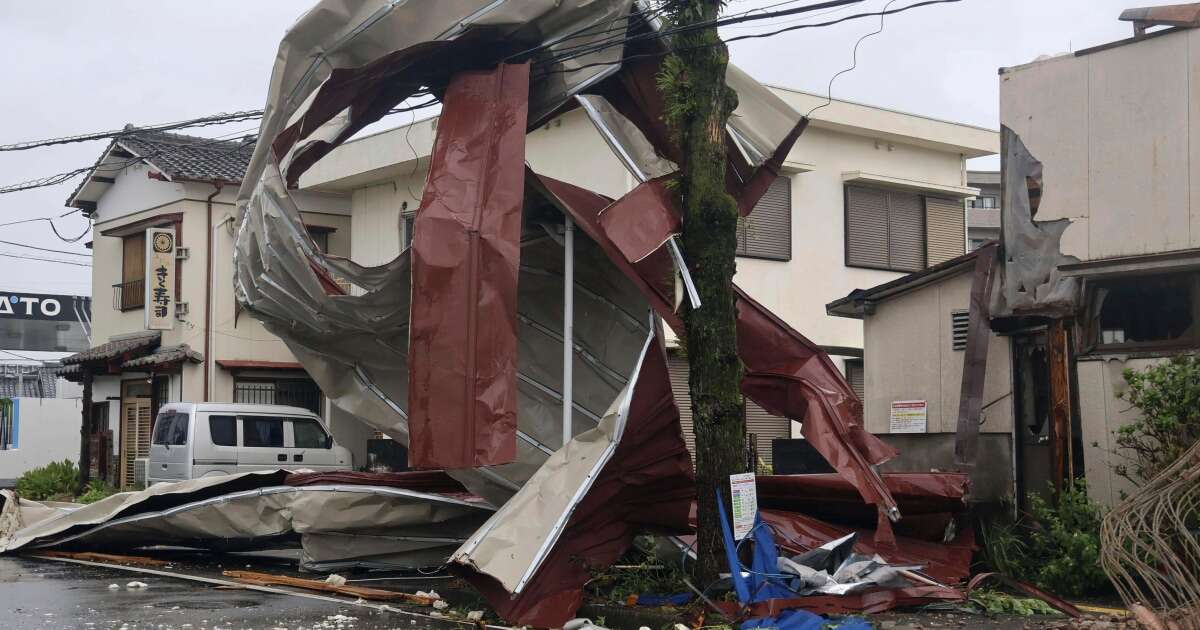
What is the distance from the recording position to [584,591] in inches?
372

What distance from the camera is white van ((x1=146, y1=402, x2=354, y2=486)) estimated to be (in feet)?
65.9

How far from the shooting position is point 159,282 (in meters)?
Result: 25.2

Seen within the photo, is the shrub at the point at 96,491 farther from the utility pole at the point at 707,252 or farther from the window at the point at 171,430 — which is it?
the utility pole at the point at 707,252

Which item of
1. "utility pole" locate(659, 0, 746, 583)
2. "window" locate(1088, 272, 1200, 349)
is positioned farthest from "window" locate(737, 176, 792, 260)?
"utility pole" locate(659, 0, 746, 583)

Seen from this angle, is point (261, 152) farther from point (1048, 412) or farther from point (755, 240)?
point (755, 240)

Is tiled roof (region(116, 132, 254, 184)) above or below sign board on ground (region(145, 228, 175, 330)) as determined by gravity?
above

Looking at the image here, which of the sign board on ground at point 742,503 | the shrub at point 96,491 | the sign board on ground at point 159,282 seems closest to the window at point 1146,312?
the sign board on ground at point 742,503

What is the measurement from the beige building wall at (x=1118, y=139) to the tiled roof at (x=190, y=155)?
714 inches

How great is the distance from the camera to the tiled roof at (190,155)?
83.8 feet

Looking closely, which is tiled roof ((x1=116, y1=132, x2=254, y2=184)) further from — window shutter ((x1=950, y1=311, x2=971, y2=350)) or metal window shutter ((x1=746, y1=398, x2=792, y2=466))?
window shutter ((x1=950, y1=311, x2=971, y2=350))

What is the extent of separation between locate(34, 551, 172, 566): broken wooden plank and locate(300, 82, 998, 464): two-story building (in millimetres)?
8086

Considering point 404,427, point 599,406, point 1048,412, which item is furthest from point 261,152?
point 1048,412

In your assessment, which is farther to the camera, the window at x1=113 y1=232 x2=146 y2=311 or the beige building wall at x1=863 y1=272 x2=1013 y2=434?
the window at x1=113 y1=232 x2=146 y2=311

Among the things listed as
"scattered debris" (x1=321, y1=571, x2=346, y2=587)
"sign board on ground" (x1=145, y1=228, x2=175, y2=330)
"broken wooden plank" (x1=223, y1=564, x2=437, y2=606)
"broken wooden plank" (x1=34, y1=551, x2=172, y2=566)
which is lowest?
"broken wooden plank" (x1=34, y1=551, x2=172, y2=566)
